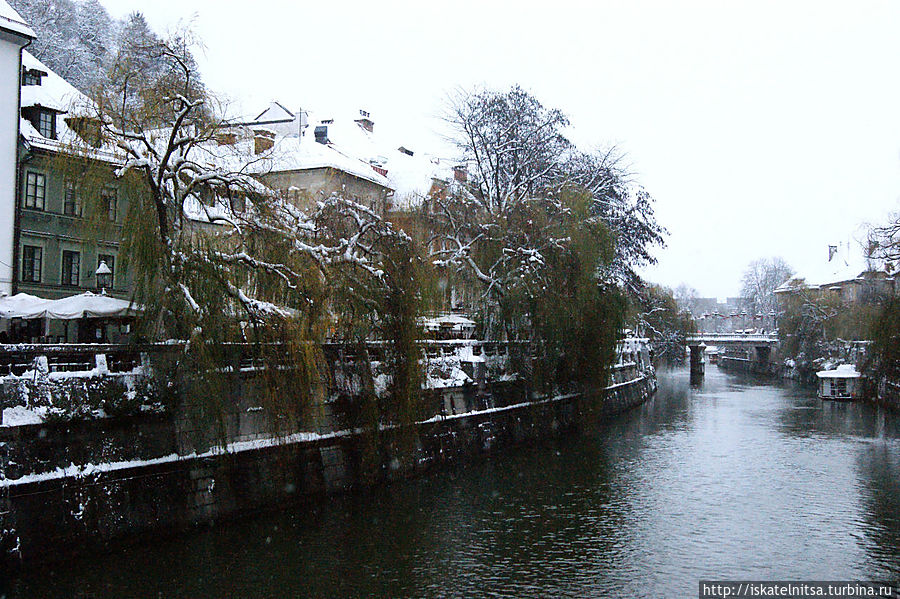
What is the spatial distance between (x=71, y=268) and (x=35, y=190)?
2.61 metres

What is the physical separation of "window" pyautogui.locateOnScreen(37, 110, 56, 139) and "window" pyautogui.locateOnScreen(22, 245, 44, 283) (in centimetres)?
327

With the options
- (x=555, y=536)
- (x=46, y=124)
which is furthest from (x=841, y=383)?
(x=46, y=124)

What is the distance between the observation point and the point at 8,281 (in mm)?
22016

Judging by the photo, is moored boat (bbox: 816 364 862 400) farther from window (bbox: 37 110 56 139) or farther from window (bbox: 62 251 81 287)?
window (bbox: 37 110 56 139)

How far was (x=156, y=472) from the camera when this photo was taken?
572 inches

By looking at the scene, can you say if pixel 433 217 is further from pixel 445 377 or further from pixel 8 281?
pixel 8 281

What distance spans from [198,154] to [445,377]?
30.9ft

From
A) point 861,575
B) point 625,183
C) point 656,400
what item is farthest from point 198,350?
point 656,400

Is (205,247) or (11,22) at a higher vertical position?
(11,22)

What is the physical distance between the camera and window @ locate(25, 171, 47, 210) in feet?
78.7

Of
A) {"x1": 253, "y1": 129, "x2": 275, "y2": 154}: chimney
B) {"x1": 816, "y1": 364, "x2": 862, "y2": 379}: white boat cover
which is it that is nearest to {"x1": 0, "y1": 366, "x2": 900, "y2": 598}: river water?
{"x1": 253, "y1": 129, "x2": 275, "y2": 154}: chimney

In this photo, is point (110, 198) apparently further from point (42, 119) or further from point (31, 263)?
point (42, 119)

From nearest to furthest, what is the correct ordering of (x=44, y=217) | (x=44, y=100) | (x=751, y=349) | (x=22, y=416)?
(x=22, y=416) → (x=44, y=217) → (x=44, y=100) → (x=751, y=349)

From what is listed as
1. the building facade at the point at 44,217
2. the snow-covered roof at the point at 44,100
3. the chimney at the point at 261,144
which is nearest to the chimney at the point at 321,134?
the snow-covered roof at the point at 44,100
